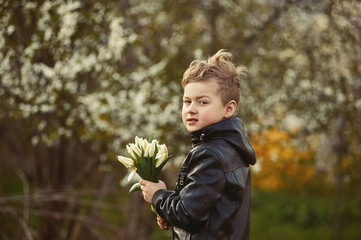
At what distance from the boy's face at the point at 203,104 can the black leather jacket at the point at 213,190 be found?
0.13 ft

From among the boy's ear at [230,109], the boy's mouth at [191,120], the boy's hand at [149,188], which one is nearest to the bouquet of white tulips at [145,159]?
the boy's hand at [149,188]

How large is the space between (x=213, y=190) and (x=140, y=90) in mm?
3025

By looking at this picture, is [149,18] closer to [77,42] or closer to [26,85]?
[77,42]

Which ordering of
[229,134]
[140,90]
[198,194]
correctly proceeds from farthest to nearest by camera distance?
1. [140,90]
2. [229,134]
3. [198,194]

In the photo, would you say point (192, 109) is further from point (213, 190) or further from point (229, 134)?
point (213, 190)

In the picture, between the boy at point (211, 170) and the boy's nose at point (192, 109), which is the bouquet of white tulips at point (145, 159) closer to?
the boy at point (211, 170)

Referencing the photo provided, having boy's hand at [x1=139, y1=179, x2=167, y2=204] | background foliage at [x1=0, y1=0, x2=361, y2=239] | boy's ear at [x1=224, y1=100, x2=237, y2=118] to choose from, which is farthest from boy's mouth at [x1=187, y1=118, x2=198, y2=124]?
background foliage at [x1=0, y1=0, x2=361, y2=239]

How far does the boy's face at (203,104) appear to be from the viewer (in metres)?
1.89

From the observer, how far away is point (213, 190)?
1742mm

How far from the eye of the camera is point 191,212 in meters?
1.73

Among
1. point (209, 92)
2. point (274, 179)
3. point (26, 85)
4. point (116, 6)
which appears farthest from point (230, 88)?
point (274, 179)

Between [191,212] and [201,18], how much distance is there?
4953 mm

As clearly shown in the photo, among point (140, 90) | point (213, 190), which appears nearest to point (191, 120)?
point (213, 190)

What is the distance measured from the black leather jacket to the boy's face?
0.04 meters
